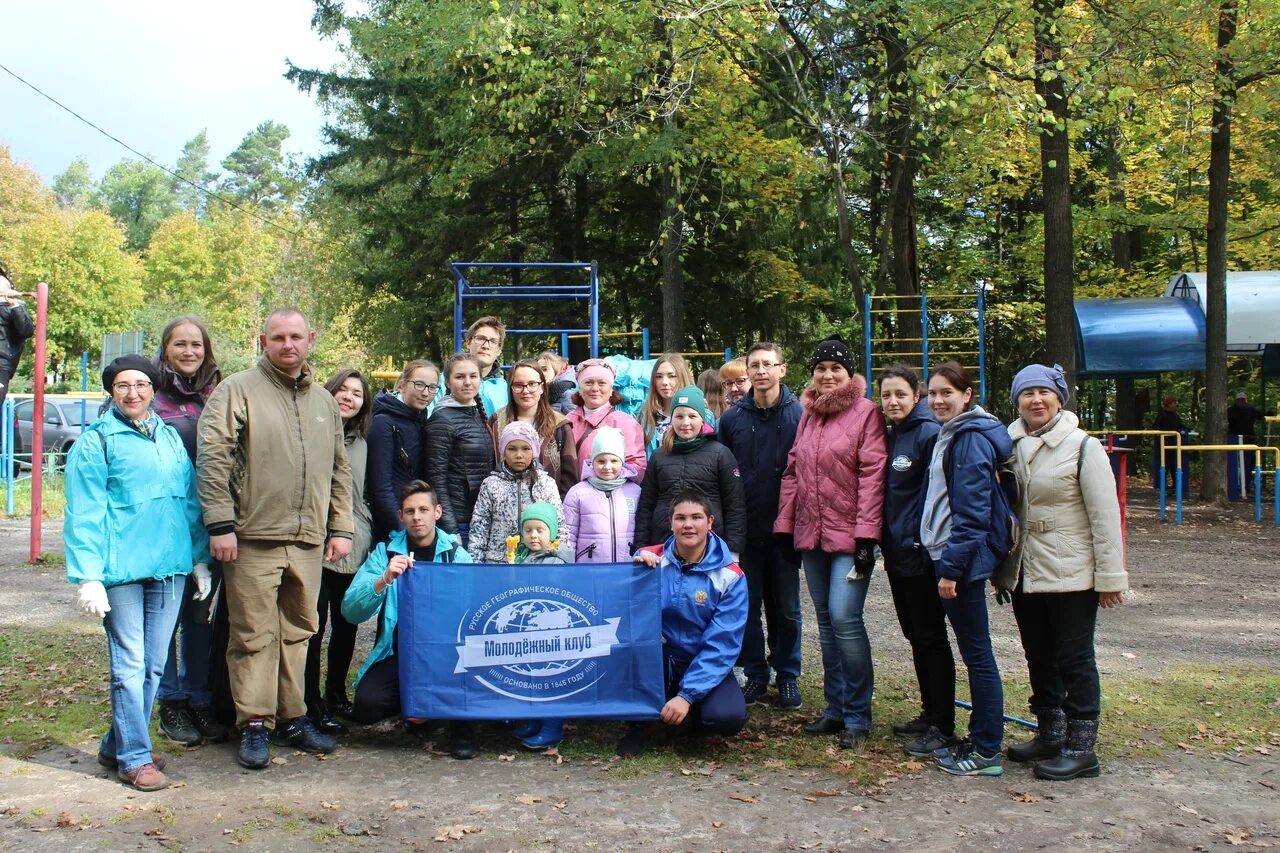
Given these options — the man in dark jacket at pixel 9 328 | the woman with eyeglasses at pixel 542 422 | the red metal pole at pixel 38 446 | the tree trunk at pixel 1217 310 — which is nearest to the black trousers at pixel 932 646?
the woman with eyeglasses at pixel 542 422

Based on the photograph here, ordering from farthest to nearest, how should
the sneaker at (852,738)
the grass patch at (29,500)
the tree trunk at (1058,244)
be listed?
the grass patch at (29,500) < the tree trunk at (1058,244) < the sneaker at (852,738)

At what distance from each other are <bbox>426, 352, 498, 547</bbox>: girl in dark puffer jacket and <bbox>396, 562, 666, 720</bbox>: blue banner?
1.96 ft

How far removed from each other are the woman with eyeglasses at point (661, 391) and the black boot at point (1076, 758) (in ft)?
9.28

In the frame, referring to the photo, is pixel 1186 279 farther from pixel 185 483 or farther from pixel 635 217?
pixel 185 483

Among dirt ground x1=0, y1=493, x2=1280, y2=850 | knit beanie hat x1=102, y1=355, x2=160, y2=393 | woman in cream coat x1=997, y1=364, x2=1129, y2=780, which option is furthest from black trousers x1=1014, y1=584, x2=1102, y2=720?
knit beanie hat x1=102, y1=355, x2=160, y2=393

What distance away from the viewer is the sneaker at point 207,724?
558 centimetres

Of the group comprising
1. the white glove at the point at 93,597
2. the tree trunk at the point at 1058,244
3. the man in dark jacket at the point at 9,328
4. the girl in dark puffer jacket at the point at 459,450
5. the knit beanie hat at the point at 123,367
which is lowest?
the white glove at the point at 93,597

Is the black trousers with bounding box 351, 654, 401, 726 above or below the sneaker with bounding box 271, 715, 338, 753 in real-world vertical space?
above

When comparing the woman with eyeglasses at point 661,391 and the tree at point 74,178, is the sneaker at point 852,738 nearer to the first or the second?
the woman with eyeglasses at point 661,391

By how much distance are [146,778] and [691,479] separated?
2.87 metres

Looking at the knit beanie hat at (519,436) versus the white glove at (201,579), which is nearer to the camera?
the white glove at (201,579)

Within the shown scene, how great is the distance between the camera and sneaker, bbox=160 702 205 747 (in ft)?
18.1

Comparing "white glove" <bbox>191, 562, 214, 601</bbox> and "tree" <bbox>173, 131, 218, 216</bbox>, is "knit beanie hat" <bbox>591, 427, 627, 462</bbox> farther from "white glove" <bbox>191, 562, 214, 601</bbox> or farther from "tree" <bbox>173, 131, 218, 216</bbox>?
"tree" <bbox>173, 131, 218, 216</bbox>

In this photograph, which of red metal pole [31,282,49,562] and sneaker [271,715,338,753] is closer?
sneaker [271,715,338,753]
